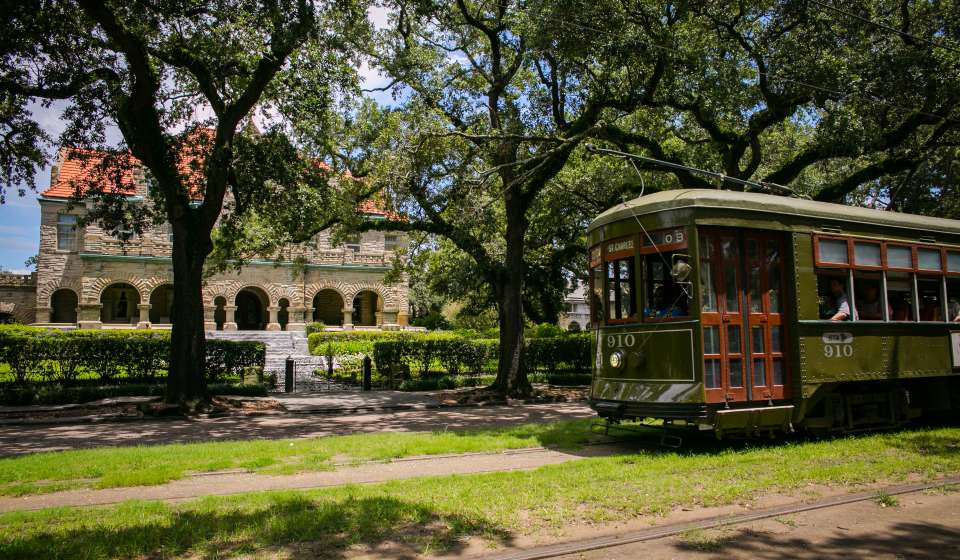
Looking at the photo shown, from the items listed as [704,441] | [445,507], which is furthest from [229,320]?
[445,507]

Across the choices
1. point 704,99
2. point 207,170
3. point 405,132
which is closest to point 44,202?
point 207,170

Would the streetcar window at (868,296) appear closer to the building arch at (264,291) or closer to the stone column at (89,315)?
the building arch at (264,291)

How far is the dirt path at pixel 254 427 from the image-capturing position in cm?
1130

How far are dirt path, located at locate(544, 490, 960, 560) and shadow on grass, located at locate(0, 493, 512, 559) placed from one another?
125 cm

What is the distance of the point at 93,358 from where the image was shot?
18000 millimetres

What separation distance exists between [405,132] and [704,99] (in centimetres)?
693

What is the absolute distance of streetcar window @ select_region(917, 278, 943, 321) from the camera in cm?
1080

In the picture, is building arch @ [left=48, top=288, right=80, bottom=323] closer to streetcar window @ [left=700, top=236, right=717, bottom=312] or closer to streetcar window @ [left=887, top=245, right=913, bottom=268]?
streetcar window @ [left=700, top=236, right=717, bottom=312]

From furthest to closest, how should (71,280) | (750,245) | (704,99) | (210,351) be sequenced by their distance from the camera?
1. (71,280)
2. (210,351)
3. (704,99)
4. (750,245)

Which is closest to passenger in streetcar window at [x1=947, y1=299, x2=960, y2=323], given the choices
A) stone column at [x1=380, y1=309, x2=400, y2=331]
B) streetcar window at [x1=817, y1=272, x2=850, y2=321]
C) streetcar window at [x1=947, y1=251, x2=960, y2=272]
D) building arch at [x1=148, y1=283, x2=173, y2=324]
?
streetcar window at [x1=947, y1=251, x2=960, y2=272]

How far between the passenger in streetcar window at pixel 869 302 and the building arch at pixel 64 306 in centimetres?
4519

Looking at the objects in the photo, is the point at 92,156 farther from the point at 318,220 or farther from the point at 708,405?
the point at 708,405

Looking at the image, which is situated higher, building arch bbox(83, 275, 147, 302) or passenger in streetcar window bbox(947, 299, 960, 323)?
building arch bbox(83, 275, 147, 302)

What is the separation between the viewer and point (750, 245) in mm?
9367
